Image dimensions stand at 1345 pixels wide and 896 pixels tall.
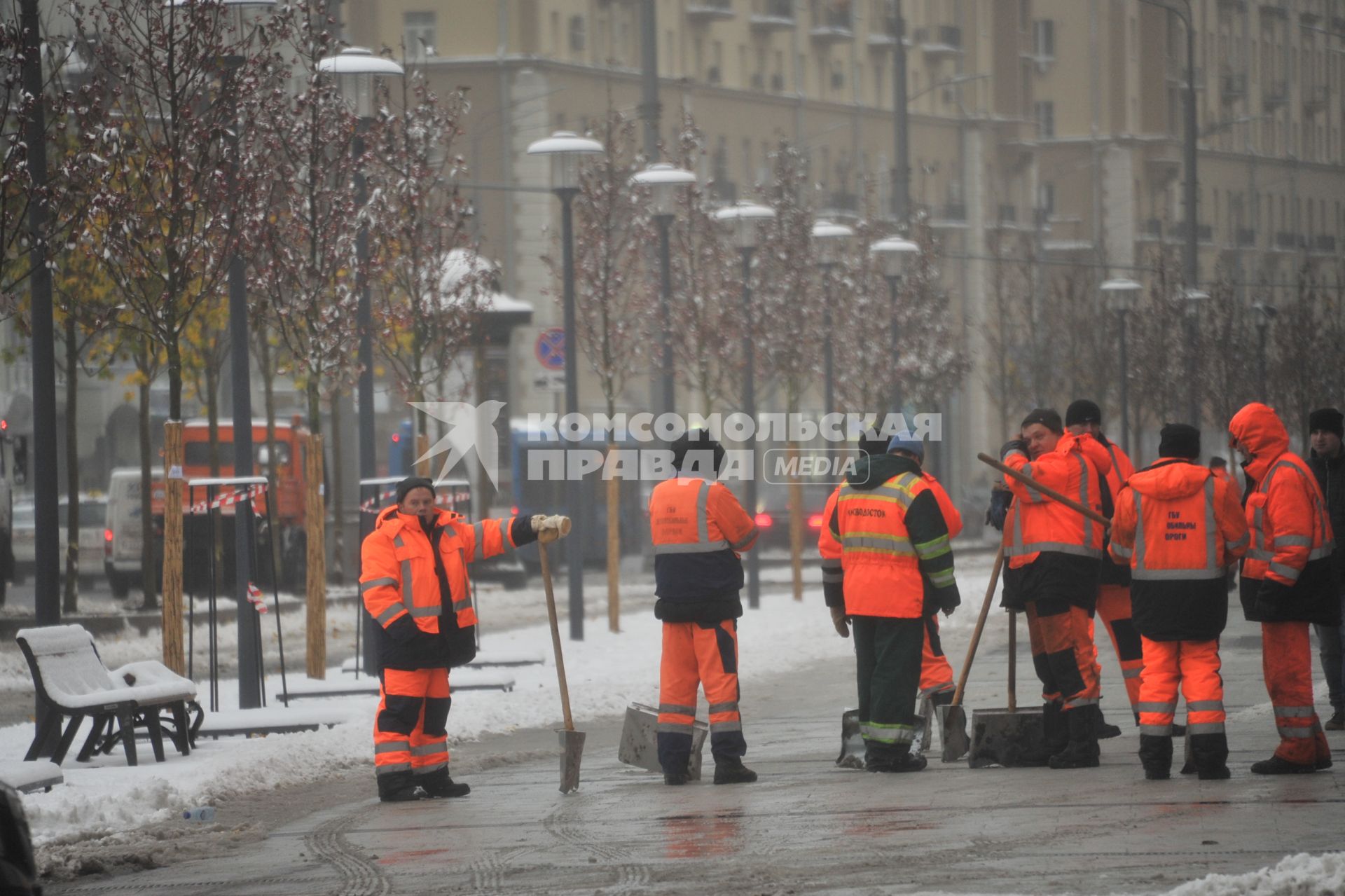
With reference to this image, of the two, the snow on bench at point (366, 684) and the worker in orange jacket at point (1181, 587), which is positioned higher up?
the worker in orange jacket at point (1181, 587)

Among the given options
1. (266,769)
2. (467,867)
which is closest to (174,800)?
(266,769)

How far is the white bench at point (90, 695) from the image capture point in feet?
40.2

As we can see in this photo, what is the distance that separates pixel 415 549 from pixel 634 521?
1238 inches

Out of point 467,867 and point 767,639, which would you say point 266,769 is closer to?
point 467,867

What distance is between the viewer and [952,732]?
1240 cm

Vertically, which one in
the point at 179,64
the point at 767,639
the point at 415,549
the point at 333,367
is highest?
the point at 179,64

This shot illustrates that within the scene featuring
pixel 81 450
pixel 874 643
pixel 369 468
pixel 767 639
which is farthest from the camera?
pixel 81 450

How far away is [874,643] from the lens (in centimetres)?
1195

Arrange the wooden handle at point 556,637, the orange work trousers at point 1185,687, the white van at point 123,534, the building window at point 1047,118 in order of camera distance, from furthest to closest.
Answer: the building window at point 1047,118, the white van at point 123,534, the wooden handle at point 556,637, the orange work trousers at point 1185,687

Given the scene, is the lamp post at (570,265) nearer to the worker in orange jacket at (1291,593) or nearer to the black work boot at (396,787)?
the black work boot at (396,787)

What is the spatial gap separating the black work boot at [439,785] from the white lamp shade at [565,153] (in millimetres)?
9473

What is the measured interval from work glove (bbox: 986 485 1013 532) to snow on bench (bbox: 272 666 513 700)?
14.7ft

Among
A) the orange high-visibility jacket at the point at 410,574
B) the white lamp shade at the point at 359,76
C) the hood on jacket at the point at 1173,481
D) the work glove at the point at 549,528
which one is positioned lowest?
the orange high-visibility jacket at the point at 410,574

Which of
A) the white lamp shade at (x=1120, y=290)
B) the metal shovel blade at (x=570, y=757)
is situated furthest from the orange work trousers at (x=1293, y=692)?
the white lamp shade at (x=1120, y=290)
